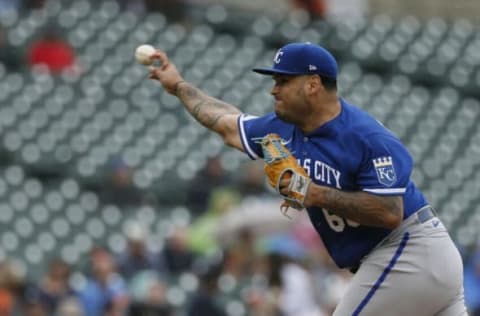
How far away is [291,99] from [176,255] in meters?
5.41

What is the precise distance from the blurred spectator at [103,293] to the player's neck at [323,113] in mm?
3899

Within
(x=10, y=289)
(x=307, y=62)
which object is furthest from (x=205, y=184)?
(x=307, y=62)

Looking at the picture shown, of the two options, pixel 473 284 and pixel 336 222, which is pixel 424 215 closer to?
pixel 336 222

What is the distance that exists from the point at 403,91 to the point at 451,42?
1.50m

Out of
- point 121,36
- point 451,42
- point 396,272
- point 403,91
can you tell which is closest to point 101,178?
point 121,36

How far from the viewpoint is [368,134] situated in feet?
19.3

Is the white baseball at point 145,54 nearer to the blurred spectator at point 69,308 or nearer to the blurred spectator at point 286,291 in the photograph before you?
the blurred spectator at point 69,308

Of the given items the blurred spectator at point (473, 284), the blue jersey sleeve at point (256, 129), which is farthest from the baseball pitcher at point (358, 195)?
the blurred spectator at point (473, 284)

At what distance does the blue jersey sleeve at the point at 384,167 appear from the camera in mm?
5789

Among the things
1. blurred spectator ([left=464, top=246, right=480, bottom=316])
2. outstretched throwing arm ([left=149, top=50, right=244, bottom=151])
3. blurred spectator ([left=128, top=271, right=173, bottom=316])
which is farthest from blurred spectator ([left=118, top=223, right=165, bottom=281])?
outstretched throwing arm ([left=149, top=50, right=244, bottom=151])

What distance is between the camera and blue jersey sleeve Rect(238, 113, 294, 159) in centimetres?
632

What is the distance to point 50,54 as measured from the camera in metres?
14.5

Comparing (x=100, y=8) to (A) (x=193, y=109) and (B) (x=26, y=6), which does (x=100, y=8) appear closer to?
(B) (x=26, y=6)

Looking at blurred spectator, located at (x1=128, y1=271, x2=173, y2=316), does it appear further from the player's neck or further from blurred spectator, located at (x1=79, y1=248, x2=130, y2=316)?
the player's neck
